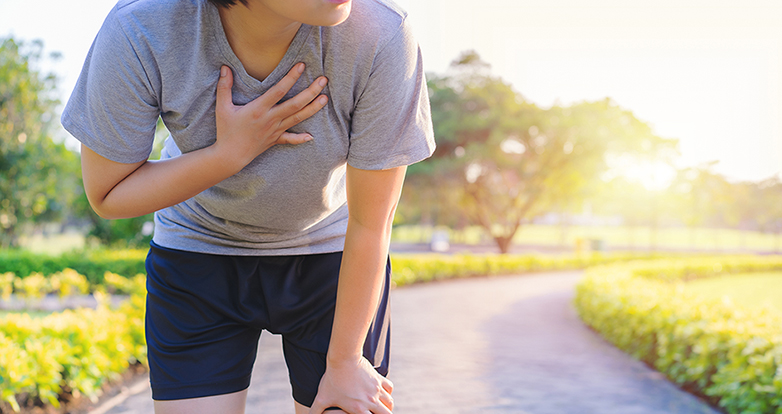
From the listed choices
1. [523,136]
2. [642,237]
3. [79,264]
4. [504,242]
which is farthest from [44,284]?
[642,237]

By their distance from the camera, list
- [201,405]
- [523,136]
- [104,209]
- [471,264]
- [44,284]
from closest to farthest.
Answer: [104,209] < [201,405] < [44,284] < [471,264] < [523,136]

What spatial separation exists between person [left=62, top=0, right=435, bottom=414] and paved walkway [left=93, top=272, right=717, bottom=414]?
306 centimetres

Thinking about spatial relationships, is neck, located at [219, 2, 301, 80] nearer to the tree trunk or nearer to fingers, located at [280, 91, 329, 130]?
fingers, located at [280, 91, 329, 130]

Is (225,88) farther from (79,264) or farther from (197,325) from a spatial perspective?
(79,264)

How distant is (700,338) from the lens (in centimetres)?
496

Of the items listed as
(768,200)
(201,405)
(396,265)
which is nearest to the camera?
(201,405)

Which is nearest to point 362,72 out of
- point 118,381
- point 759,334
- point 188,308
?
point 188,308

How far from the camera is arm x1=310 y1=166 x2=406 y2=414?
1.14m

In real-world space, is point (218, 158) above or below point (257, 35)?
below

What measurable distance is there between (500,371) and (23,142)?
1658 cm

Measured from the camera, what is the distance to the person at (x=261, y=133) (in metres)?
1.03

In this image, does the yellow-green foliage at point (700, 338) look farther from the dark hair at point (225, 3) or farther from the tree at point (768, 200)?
the tree at point (768, 200)

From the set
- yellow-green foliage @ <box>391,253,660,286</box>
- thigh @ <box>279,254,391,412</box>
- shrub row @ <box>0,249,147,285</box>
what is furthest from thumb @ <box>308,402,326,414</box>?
yellow-green foliage @ <box>391,253,660,286</box>

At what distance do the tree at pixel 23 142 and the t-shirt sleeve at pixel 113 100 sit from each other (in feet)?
58.1
